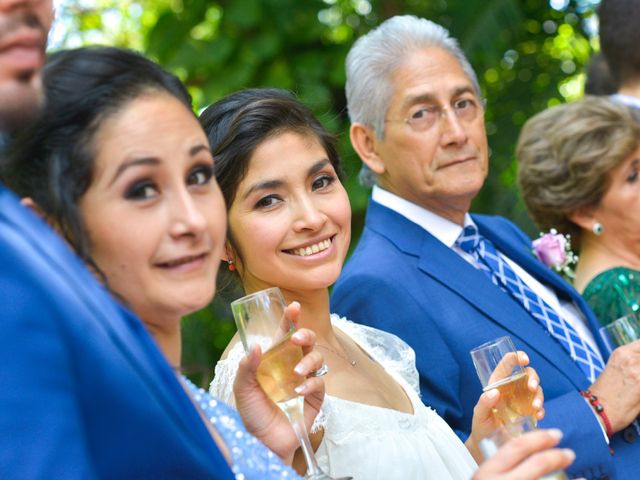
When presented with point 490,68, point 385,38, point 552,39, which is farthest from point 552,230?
point 552,39

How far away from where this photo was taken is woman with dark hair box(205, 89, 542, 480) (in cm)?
294

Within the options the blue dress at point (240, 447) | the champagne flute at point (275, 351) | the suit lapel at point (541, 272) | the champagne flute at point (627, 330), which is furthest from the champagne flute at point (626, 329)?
the blue dress at point (240, 447)

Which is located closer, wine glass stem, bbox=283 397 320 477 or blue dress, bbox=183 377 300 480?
blue dress, bbox=183 377 300 480

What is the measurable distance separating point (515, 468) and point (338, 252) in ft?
4.69

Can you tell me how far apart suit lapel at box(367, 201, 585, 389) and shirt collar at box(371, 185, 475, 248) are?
8cm

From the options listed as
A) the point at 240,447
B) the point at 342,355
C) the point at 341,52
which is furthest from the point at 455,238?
the point at 341,52

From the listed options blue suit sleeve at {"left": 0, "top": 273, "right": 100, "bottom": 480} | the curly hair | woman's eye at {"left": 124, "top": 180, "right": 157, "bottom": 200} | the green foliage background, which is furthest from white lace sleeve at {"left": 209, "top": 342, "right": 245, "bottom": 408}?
the green foliage background

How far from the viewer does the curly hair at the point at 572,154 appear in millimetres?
4609

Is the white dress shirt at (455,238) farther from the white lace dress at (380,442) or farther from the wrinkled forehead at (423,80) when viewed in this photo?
the white lace dress at (380,442)

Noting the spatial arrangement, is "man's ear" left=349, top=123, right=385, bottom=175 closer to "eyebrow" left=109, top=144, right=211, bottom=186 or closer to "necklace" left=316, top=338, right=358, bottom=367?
"necklace" left=316, top=338, right=358, bottom=367

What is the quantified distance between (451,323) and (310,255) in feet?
2.60

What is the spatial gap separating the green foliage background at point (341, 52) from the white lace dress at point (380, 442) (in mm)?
3485

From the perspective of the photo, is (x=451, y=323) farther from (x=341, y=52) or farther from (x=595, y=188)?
(x=341, y=52)

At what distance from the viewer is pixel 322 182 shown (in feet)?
10.5
